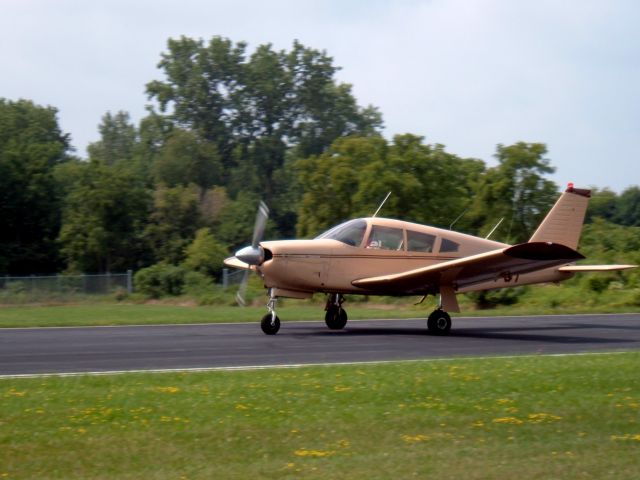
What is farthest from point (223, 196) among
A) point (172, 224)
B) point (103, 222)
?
point (103, 222)

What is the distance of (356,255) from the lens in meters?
20.8

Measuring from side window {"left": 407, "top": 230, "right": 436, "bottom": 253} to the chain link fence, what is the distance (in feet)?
75.5

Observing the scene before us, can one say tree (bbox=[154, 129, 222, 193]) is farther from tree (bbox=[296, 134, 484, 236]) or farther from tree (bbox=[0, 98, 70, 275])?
tree (bbox=[296, 134, 484, 236])

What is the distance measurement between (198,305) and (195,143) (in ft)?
176

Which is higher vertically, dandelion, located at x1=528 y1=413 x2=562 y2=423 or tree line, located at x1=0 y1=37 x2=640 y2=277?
tree line, located at x1=0 y1=37 x2=640 y2=277

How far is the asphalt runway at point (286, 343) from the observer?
49.0 feet

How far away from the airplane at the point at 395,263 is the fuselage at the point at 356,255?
21 mm

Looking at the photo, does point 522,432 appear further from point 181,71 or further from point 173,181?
point 181,71

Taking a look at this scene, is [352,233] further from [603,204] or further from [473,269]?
[603,204]

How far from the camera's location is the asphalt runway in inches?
588

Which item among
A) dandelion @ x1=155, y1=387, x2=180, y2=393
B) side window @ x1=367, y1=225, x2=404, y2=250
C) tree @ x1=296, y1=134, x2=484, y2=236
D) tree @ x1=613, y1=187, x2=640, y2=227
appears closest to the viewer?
dandelion @ x1=155, y1=387, x2=180, y2=393

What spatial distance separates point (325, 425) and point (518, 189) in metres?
43.1

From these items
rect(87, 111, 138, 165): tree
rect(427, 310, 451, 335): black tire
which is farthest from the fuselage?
rect(87, 111, 138, 165): tree

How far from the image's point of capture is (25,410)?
32.0 ft
